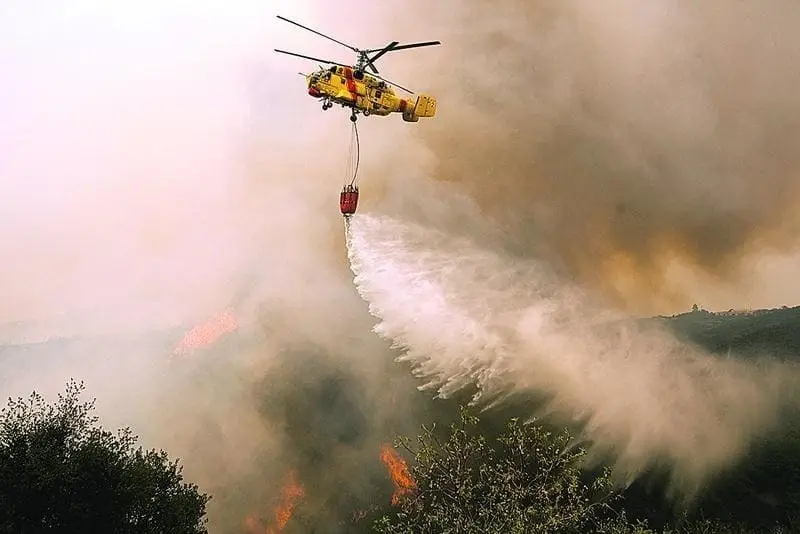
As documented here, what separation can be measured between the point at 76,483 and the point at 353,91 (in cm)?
3624

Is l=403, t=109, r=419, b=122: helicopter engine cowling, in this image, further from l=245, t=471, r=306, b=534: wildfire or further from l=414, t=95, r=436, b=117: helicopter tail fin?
l=245, t=471, r=306, b=534: wildfire

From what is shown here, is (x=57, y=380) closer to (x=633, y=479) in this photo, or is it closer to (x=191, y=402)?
(x=191, y=402)

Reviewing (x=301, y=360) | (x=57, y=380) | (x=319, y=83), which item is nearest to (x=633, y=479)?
(x=301, y=360)

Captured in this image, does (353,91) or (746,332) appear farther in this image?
(746,332)

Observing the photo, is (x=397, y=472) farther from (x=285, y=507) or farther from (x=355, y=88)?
(x=355, y=88)

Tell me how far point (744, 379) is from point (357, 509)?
299ft

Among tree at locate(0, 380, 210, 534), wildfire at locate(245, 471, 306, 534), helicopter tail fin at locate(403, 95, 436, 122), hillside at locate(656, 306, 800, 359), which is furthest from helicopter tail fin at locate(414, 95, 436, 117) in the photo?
hillside at locate(656, 306, 800, 359)

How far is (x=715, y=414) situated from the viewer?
342 feet

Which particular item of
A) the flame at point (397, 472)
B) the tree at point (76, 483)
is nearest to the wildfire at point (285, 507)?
the flame at point (397, 472)

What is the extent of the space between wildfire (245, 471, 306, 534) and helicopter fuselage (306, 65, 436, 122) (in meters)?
82.6

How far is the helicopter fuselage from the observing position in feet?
132

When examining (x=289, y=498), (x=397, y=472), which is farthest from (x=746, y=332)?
(x=289, y=498)

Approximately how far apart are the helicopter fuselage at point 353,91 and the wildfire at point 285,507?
82553 mm

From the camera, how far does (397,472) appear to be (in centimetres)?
10731
